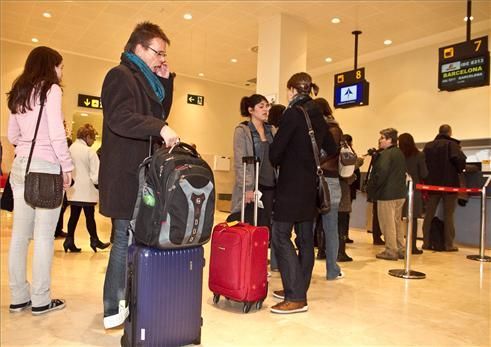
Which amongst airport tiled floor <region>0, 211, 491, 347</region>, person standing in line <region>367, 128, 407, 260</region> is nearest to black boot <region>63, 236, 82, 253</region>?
airport tiled floor <region>0, 211, 491, 347</region>

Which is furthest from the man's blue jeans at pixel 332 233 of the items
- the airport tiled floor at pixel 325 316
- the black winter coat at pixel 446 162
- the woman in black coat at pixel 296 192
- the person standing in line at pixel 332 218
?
the black winter coat at pixel 446 162

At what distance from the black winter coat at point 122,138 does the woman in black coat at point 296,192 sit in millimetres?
906

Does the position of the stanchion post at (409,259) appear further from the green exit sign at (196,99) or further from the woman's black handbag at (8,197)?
the green exit sign at (196,99)

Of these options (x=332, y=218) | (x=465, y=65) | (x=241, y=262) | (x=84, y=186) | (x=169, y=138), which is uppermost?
(x=465, y=65)

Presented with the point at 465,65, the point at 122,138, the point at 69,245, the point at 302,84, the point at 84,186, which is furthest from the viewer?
the point at 465,65

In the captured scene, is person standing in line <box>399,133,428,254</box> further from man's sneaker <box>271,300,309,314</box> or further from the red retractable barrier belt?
man's sneaker <box>271,300,309,314</box>

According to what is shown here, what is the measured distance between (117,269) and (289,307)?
3.77 ft

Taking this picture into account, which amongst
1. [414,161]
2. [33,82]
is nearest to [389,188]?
[414,161]

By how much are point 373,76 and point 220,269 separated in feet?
25.1

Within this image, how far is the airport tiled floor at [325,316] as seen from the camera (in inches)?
85.6

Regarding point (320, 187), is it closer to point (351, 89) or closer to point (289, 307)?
point (289, 307)

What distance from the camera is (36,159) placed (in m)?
2.31

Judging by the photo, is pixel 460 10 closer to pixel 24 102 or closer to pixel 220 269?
pixel 220 269

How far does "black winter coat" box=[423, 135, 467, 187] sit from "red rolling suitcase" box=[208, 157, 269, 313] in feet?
14.2
